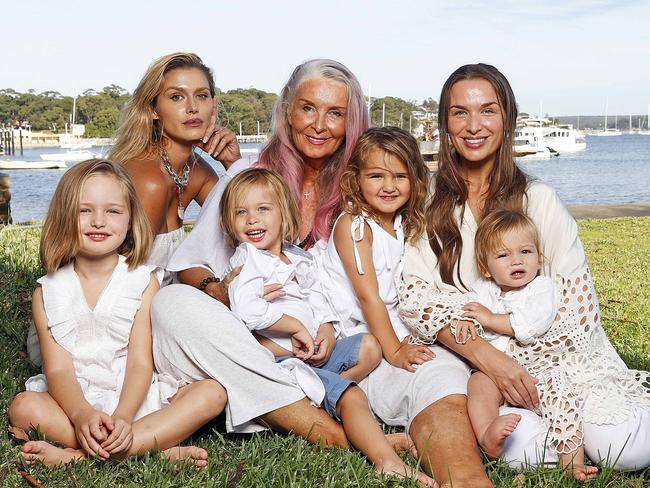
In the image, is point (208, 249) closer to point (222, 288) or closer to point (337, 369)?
point (222, 288)

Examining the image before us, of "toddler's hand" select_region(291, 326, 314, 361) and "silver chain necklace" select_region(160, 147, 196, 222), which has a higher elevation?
"silver chain necklace" select_region(160, 147, 196, 222)

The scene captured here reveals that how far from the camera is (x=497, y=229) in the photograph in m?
3.82

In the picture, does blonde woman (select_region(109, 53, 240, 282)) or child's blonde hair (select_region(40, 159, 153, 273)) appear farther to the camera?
blonde woman (select_region(109, 53, 240, 282))

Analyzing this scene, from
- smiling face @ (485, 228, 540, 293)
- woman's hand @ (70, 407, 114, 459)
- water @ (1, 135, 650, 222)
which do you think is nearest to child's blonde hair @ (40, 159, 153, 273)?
woman's hand @ (70, 407, 114, 459)

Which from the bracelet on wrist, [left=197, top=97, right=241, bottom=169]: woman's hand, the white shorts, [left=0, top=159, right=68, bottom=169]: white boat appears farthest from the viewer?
[left=0, top=159, right=68, bottom=169]: white boat

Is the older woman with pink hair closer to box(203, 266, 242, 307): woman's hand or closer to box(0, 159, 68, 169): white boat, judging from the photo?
box(203, 266, 242, 307): woman's hand

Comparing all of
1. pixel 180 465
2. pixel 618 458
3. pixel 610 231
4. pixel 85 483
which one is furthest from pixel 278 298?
pixel 610 231

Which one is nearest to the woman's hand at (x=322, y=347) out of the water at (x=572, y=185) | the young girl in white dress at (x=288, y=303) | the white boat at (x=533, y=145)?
the young girl in white dress at (x=288, y=303)

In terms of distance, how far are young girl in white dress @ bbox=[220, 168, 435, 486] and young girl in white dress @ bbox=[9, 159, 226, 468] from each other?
0.41m

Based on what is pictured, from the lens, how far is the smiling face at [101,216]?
374 centimetres

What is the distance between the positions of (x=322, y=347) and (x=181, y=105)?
1.68 metres

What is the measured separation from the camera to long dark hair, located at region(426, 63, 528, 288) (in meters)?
4.07

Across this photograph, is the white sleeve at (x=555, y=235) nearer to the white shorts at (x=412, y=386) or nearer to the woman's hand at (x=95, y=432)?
the white shorts at (x=412, y=386)

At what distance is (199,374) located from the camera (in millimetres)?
3625
